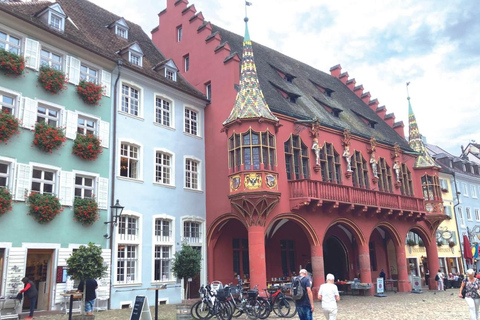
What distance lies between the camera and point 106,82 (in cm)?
2023

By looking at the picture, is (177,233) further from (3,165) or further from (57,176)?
(3,165)

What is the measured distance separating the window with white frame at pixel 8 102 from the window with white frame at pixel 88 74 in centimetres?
329

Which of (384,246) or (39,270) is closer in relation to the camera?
(39,270)

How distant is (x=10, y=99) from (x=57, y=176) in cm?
319

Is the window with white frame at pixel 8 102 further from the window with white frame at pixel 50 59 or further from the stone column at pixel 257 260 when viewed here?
the stone column at pixel 257 260

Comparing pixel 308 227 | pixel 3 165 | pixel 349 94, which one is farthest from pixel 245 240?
pixel 349 94

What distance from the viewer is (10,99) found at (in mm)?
16672

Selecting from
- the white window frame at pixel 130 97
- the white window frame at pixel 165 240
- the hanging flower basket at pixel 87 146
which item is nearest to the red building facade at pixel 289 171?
the white window frame at pixel 165 240

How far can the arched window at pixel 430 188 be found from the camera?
32.3 metres

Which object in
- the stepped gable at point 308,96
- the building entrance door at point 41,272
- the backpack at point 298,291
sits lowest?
the backpack at point 298,291

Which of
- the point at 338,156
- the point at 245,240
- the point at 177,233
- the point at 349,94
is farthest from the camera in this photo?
the point at 349,94

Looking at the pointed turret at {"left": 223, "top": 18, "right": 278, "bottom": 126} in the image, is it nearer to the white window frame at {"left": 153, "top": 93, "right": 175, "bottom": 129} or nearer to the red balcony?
the white window frame at {"left": 153, "top": 93, "right": 175, "bottom": 129}

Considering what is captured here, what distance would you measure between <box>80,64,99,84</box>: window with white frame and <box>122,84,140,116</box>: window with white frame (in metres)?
1.45

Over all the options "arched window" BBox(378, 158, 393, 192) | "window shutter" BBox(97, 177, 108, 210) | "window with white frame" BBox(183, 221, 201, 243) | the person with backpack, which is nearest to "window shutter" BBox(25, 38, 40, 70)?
"window shutter" BBox(97, 177, 108, 210)
